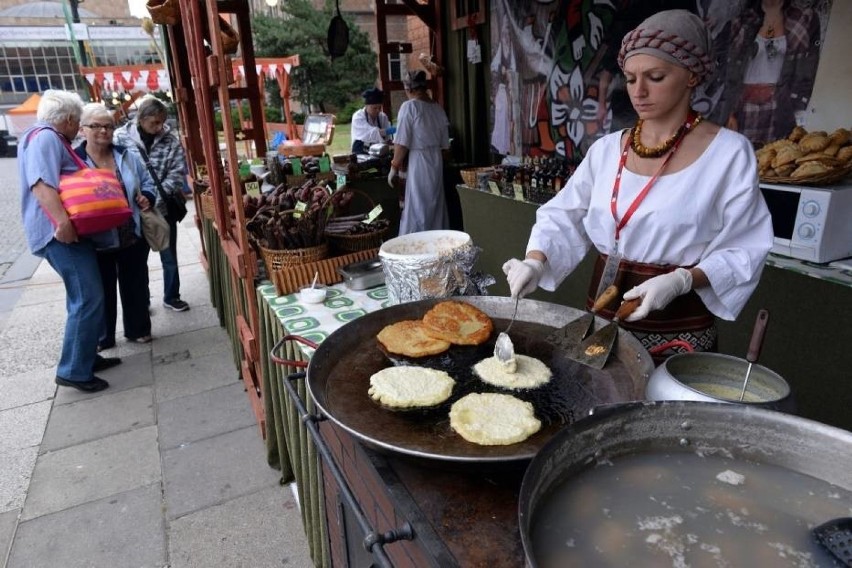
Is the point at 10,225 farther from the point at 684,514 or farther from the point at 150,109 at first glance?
the point at 684,514

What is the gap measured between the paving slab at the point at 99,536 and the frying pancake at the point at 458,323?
6.57 ft

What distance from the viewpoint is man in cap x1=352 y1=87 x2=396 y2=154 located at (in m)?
9.10

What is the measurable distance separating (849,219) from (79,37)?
31714mm

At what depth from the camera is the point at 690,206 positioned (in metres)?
1.65

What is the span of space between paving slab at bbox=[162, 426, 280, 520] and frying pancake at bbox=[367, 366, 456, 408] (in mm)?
2040

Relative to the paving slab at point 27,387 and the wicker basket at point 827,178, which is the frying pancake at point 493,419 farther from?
the paving slab at point 27,387

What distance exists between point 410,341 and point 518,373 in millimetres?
387

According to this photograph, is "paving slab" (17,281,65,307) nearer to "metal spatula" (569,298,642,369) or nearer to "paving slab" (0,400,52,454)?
"paving slab" (0,400,52,454)

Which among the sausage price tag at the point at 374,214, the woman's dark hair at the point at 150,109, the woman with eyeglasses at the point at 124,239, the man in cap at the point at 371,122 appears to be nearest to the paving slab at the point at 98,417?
the woman with eyeglasses at the point at 124,239

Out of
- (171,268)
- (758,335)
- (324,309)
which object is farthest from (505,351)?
(171,268)

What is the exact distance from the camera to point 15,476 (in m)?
3.30

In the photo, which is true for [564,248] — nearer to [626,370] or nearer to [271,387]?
[626,370]

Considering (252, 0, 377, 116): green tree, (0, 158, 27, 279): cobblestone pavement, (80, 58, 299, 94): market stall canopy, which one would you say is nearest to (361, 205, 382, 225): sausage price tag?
(0, 158, 27, 279): cobblestone pavement

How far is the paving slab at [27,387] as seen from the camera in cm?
418
